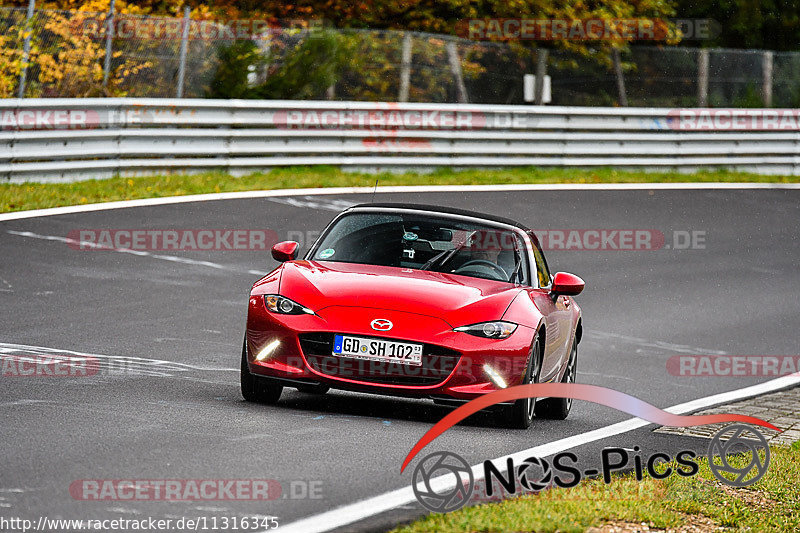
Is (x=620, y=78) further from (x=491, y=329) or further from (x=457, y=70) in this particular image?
(x=491, y=329)

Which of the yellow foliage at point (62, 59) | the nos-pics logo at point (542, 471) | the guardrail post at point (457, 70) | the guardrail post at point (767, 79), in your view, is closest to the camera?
the nos-pics logo at point (542, 471)

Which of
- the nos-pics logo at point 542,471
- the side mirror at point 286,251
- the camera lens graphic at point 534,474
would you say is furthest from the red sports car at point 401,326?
the camera lens graphic at point 534,474

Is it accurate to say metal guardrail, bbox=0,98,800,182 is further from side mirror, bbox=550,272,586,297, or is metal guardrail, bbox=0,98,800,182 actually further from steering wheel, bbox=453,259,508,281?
side mirror, bbox=550,272,586,297

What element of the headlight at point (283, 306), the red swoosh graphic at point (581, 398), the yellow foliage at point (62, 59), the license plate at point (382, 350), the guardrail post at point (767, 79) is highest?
the yellow foliage at point (62, 59)

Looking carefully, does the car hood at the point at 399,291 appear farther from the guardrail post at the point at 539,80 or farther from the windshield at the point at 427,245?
the guardrail post at the point at 539,80

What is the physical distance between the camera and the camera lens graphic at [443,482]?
629 cm

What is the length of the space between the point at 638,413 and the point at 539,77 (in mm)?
18753

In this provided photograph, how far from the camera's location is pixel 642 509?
6.42 m

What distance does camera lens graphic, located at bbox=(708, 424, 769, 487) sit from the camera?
760 cm

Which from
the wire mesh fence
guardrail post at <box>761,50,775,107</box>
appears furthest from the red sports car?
→ guardrail post at <box>761,50,775,107</box>

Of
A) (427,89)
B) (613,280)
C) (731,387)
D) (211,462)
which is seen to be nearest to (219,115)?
(427,89)

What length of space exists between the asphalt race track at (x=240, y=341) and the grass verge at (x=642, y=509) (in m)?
0.38

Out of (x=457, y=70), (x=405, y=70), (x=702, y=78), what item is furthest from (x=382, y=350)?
(x=702, y=78)

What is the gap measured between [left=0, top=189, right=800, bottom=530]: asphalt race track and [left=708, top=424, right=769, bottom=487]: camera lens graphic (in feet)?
0.83
